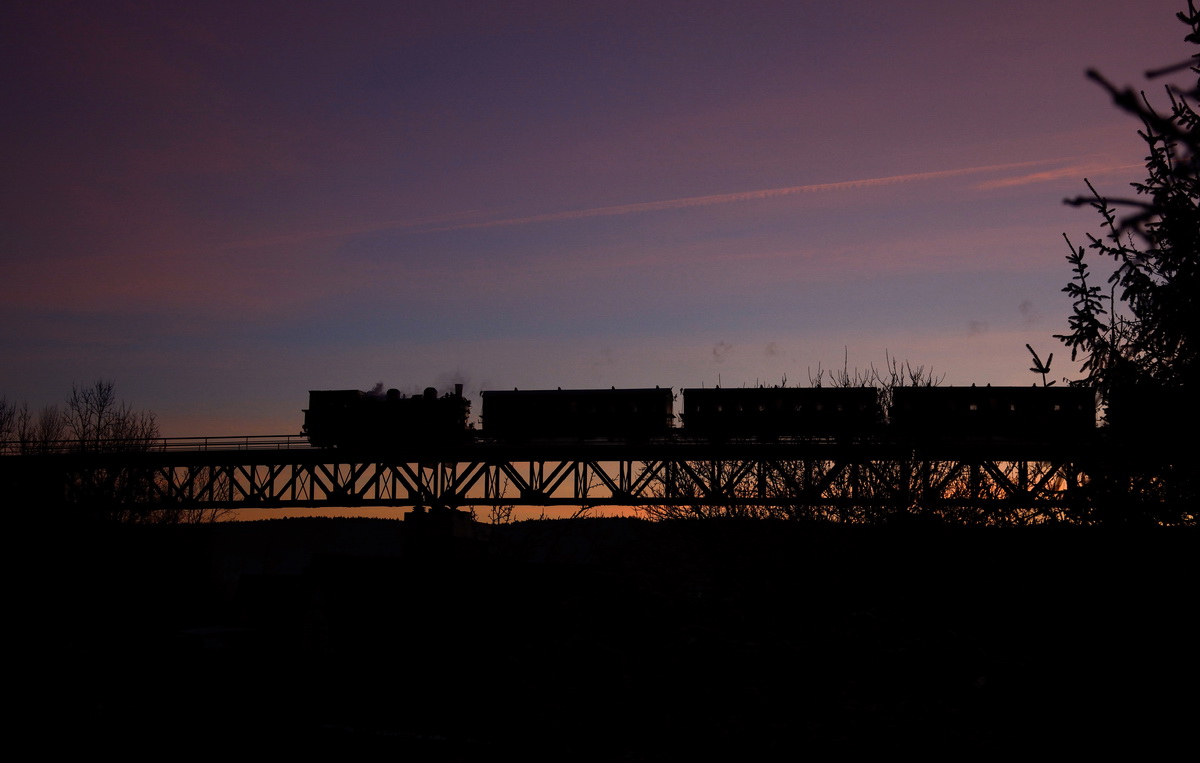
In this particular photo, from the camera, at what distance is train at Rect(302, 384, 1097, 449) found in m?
44.7

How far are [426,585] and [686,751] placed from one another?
542 cm

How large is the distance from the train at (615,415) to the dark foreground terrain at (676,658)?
2670 cm

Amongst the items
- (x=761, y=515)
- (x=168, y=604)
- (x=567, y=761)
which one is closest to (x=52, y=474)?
(x=168, y=604)

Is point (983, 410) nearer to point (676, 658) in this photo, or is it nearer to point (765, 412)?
point (765, 412)

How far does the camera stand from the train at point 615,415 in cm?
4469

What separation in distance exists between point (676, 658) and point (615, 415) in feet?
107

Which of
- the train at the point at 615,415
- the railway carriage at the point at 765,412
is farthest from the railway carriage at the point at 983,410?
the railway carriage at the point at 765,412

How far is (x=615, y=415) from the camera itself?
4722 centimetres

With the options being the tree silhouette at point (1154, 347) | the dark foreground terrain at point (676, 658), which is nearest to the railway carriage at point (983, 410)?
the dark foreground terrain at point (676, 658)

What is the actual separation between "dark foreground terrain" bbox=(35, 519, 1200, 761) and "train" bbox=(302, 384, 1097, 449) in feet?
87.6

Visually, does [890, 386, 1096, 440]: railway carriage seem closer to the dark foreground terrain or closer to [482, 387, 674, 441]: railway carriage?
[482, 387, 674, 441]: railway carriage

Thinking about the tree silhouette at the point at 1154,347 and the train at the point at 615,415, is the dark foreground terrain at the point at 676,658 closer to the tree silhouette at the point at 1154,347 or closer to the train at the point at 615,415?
the tree silhouette at the point at 1154,347

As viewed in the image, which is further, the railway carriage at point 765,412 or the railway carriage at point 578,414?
the railway carriage at point 578,414

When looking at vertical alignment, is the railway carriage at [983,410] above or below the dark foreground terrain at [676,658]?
above
